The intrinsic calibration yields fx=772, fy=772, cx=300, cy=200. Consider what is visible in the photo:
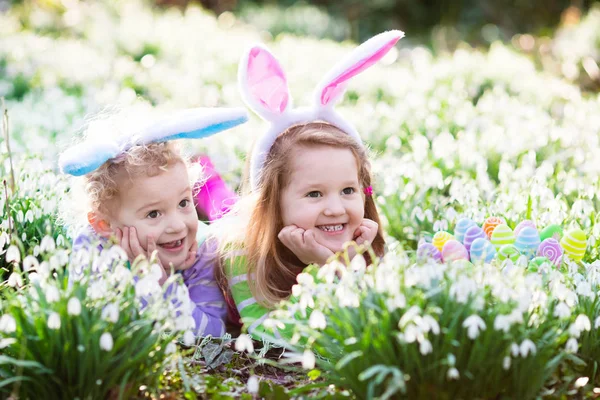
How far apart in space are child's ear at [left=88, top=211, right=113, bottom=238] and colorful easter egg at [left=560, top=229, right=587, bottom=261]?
1907 mm

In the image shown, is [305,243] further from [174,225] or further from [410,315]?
[410,315]

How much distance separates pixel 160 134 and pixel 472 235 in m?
1.44

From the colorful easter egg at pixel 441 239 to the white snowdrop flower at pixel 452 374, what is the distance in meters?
1.30

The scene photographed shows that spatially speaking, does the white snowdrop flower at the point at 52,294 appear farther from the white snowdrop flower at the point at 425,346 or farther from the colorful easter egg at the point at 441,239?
the colorful easter egg at the point at 441,239

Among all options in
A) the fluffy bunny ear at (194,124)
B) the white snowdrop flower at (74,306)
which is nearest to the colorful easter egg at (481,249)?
the fluffy bunny ear at (194,124)

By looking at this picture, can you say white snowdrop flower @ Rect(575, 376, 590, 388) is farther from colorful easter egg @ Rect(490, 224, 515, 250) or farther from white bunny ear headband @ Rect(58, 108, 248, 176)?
white bunny ear headband @ Rect(58, 108, 248, 176)

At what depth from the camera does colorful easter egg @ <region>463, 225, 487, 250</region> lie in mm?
3438

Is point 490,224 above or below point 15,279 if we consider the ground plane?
below

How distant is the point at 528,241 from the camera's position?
10.9ft

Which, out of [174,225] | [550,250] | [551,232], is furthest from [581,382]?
[174,225]

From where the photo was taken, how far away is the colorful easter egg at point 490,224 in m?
3.59

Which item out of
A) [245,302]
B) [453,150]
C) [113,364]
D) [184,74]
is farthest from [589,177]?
[184,74]

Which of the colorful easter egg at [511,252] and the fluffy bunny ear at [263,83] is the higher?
the fluffy bunny ear at [263,83]

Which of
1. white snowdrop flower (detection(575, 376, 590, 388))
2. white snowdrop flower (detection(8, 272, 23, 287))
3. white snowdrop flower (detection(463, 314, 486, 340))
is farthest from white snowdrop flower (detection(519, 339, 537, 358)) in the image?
white snowdrop flower (detection(8, 272, 23, 287))
